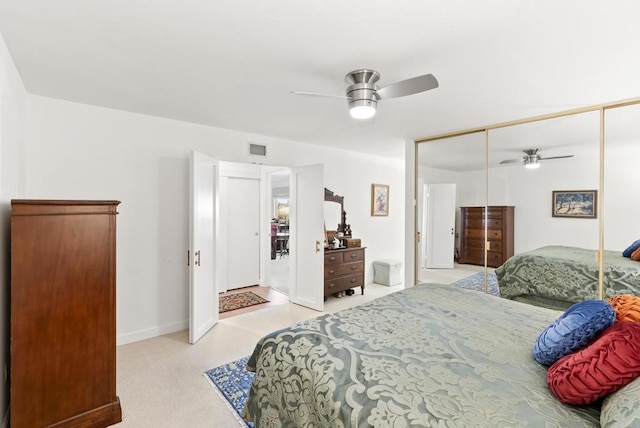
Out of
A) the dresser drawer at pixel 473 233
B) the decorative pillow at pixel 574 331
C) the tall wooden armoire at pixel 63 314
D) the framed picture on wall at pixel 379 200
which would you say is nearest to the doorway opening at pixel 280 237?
the framed picture on wall at pixel 379 200

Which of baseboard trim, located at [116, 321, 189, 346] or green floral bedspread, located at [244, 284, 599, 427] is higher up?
green floral bedspread, located at [244, 284, 599, 427]

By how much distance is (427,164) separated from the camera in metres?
4.25

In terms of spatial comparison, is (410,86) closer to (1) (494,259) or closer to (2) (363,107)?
(2) (363,107)

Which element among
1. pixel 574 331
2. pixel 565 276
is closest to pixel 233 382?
pixel 574 331

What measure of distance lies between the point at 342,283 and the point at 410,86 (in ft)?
11.3

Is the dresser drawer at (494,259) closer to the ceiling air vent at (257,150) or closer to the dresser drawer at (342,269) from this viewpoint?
the dresser drawer at (342,269)

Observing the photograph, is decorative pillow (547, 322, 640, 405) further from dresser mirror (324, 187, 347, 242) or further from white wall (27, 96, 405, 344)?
dresser mirror (324, 187, 347, 242)

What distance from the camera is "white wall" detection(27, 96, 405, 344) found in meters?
2.88

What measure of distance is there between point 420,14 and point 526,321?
1.88m

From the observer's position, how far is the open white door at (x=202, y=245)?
3.23m

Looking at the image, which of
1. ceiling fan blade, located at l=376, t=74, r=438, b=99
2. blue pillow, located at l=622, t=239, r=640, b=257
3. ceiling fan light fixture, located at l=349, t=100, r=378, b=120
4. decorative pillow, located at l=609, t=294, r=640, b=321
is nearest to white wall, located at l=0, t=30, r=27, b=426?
ceiling fan light fixture, located at l=349, t=100, r=378, b=120

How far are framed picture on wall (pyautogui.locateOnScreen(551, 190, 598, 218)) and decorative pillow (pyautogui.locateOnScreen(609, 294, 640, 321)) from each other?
1957 millimetres

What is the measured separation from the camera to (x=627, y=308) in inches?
53.9

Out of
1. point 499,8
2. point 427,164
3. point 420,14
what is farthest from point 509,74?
point 427,164
